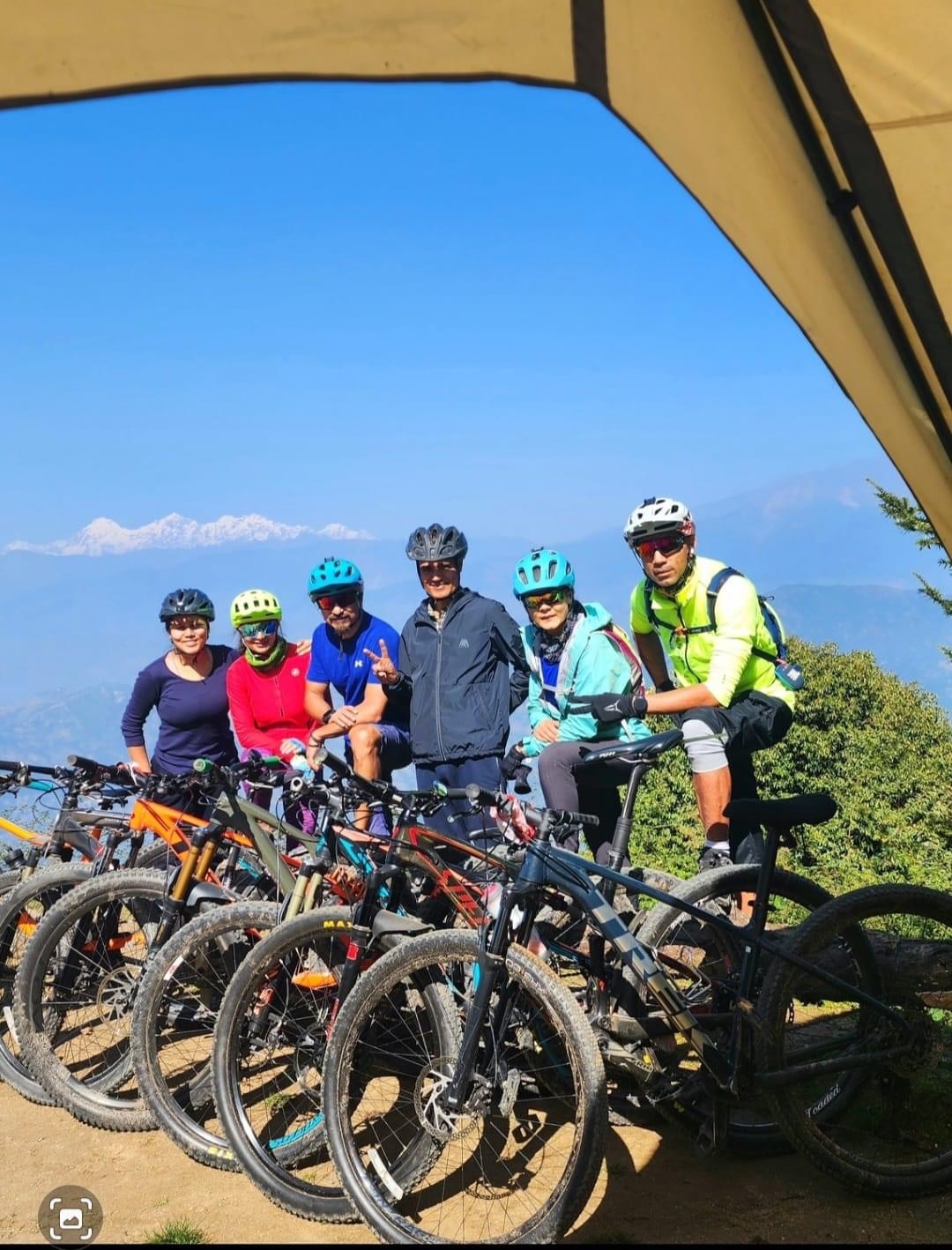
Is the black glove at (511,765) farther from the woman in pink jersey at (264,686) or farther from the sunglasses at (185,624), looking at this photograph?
the sunglasses at (185,624)

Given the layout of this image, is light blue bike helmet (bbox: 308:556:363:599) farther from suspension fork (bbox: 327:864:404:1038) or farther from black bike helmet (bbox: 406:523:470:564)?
suspension fork (bbox: 327:864:404:1038)

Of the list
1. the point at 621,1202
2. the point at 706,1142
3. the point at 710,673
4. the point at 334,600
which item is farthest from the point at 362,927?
the point at 334,600

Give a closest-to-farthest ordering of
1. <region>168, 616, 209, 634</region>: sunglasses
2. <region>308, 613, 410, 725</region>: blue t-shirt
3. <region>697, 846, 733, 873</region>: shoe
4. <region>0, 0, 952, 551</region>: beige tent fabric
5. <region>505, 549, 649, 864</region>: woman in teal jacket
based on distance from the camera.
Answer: <region>0, 0, 952, 551</region>: beige tent fabric
<region>697, 846, 733, 873</region>: shoe
<region>505, 549, 649, 864</region>: woman in teal jacket
<region>308, 613, 410, 725</region>: blue t-shirt
<region>168, 616, 209, 634</region>: sunglasses

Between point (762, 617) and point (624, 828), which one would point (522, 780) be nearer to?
point (624, 828)

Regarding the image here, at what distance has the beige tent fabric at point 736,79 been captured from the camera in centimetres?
264

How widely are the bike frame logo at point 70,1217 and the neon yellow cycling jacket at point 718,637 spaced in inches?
136

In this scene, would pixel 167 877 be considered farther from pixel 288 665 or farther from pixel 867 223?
pixel 867 223

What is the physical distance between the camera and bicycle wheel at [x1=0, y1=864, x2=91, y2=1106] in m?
5.74

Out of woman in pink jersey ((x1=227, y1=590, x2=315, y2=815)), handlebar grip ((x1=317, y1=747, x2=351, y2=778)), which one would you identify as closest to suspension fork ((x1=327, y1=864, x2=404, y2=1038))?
handlebar grip ((x1=317, y1=747, x2=351, y2=778))

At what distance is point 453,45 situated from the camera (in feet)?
9.29

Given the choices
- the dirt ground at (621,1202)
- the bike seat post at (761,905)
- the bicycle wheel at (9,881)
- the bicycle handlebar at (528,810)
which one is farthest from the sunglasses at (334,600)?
the bike seat post at (761,905)

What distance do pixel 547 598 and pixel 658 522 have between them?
758mm

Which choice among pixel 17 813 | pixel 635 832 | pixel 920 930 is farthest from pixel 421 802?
pixel 635 832

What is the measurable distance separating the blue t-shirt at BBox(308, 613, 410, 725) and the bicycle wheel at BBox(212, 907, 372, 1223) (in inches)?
88.6
